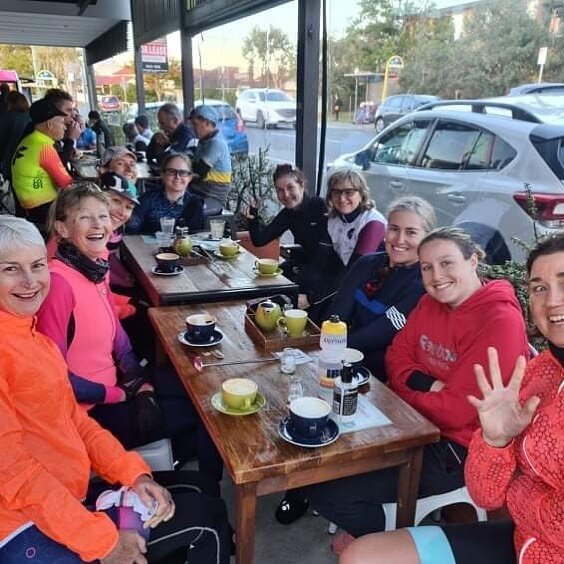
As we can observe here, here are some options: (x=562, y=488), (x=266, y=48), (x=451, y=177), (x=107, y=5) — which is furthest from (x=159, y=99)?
(x=562, y=488)

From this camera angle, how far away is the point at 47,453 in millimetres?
1335

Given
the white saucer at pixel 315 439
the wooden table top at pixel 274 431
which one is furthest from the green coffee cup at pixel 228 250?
the white saucer at pixel 315 439

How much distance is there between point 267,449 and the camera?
1301mm

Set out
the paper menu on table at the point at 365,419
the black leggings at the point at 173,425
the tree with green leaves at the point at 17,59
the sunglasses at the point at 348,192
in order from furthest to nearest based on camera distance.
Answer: the tree with green leaves at the point at 17,59
the sunglasses at the point at 348,192
the black leggings at the point at 173,425
the paper menu on table at the point at 365,419

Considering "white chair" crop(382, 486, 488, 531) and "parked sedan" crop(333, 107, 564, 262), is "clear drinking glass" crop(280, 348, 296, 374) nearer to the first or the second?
"white chair" crop(382, 486, 488, 531)

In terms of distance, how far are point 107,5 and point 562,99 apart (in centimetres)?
979

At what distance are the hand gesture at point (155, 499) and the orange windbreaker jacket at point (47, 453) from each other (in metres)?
0.04

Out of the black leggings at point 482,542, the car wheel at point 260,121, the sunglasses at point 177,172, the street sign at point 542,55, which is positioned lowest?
the black leggings at point 482,542

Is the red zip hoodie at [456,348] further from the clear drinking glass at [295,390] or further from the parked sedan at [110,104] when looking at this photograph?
the parked sedan at [110,104]

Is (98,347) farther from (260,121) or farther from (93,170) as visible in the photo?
(93,170)

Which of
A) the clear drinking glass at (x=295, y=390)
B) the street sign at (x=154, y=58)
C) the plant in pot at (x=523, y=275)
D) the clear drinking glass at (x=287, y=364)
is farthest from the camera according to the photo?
the street sign at (x=154, y=58)

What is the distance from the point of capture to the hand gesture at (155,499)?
136 centimetres

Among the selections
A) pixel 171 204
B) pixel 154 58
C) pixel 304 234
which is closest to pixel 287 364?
pixel 304 234

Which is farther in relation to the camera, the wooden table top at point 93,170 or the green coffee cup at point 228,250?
the wooden table top at point 93,170
